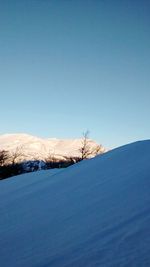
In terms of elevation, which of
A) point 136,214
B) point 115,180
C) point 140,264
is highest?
point 115,180

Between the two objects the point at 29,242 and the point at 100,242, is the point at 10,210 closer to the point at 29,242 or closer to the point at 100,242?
the point at 29,242

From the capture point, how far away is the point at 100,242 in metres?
3.80

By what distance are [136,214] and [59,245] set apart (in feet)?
3.80

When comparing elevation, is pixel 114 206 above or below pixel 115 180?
below

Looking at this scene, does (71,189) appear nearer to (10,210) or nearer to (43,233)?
(10,210)

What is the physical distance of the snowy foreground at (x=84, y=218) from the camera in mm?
3564

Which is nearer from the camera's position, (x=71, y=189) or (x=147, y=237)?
(x=147, y=237)

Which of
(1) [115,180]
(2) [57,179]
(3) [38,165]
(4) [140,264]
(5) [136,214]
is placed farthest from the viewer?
(3) [38,165]

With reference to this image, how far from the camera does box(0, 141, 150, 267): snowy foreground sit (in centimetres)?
356

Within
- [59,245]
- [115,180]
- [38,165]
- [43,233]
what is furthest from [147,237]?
[38,165]

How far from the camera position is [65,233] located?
441 cm

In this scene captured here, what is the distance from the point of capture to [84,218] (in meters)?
4.80

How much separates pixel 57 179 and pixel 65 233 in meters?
3.45

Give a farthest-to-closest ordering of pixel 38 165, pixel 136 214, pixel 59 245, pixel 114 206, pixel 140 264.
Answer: pixel 38 165, pixel 114 206, pixel 136 214, pixel 59 245, pixel 140 264
